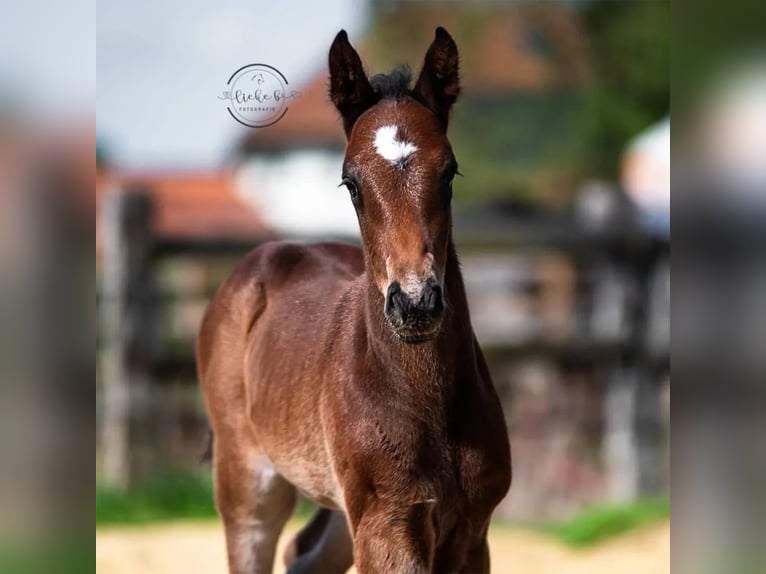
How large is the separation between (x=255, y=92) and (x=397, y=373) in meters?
1.54

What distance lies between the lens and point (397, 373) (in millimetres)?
3361

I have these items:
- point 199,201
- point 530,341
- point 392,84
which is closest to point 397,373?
point 392,84

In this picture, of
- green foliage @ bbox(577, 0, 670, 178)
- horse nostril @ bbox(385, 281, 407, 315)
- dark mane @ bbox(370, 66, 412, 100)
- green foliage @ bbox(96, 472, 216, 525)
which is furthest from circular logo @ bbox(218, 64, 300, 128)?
green foliage @ bbox(577, 0, 670, 178)

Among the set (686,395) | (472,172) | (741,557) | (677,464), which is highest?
(472,172)

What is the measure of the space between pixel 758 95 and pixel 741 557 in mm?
1283

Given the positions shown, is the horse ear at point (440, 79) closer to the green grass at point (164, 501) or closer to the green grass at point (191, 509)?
the green grass at point (191, 509)

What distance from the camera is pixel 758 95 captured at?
113 inches

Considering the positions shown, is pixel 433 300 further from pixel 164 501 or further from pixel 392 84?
pixel 164 501

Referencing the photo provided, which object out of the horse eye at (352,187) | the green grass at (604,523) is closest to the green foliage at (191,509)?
the green grass at (604,523)

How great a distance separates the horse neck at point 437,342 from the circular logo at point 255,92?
1.22 meters

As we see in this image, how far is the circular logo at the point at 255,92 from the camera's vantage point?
14.2ft

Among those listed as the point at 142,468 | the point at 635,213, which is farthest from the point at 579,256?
the point at 142,468

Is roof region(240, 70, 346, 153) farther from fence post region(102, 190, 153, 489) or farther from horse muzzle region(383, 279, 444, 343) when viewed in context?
horse muzzle region(383, 279, 444, 343)

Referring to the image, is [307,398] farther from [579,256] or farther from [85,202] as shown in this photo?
[579,256]
